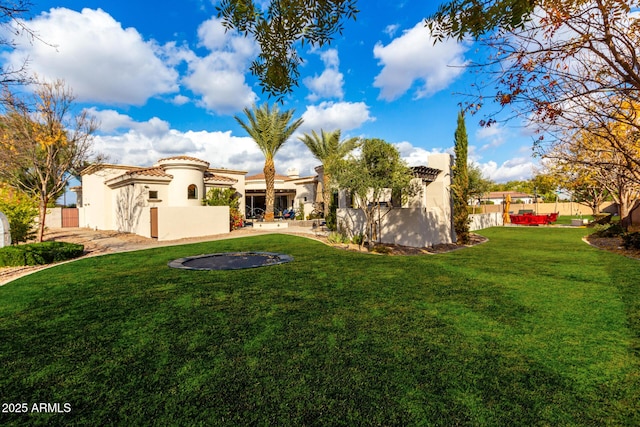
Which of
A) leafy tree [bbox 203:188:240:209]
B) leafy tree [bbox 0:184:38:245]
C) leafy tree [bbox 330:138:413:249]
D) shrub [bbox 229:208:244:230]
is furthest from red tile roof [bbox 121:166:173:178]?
leafy tree [bbox 330:138:413:249]

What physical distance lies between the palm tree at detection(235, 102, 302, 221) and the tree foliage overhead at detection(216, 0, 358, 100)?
2093 centimetres

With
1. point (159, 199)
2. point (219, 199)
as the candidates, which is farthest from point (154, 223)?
point (219, 199)

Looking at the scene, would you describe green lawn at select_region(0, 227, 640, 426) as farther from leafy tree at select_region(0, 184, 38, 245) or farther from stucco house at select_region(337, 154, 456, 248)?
leafy tree at select_region(0, 184, 38, 245)

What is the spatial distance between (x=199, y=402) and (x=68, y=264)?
1059 cm

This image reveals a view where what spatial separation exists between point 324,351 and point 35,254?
1198 centimetres

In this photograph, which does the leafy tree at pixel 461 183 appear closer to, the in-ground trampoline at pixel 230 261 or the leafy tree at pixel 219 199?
the in-ground trampoline at pixel 230 261

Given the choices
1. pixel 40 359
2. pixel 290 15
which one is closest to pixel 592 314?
pixel 290 15

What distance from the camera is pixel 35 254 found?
406 inches

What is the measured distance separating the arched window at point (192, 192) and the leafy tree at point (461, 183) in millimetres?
17752

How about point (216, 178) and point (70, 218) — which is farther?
point (70, 218)

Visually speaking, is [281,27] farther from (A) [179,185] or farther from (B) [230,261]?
(A) [179,185]

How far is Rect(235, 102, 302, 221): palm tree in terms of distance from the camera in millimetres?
23906

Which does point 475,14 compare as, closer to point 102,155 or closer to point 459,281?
point 459,281

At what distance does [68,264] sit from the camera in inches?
403
